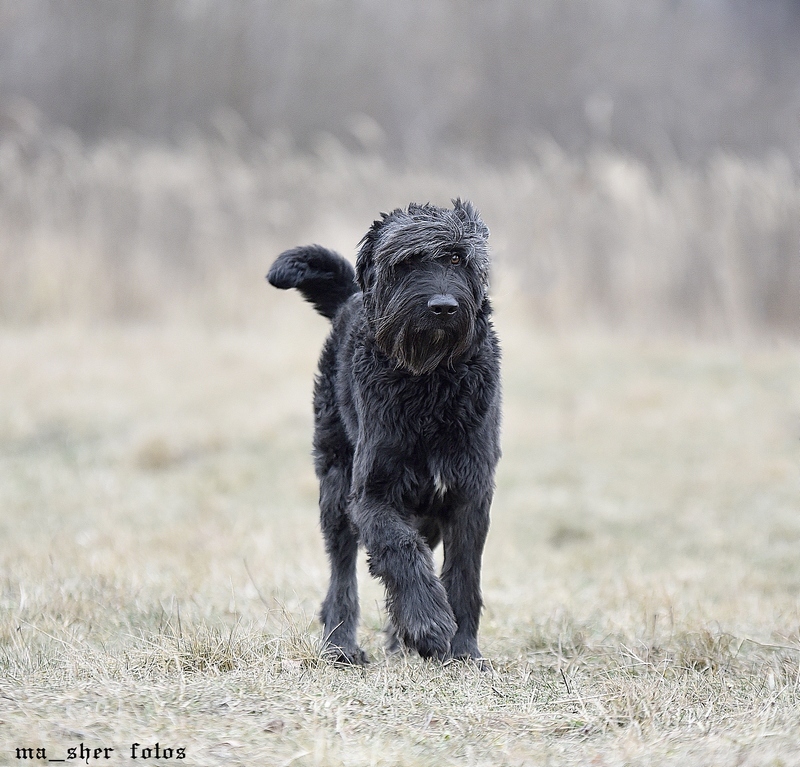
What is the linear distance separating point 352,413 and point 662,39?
65.3ft

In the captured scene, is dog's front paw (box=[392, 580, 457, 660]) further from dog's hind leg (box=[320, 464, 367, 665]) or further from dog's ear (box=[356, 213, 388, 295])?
dog's ear (box=[356, 213, 388, 295])

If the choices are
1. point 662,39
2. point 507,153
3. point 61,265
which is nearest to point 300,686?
point 61,265

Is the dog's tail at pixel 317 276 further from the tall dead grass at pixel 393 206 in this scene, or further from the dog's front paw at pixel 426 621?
the tall dead grass at pixel 393 206

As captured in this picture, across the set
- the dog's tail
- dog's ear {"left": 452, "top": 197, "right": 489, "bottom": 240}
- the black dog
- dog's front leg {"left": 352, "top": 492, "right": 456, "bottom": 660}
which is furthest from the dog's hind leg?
dog's ear {"left": 452, "top": 197, "right": 489, "bottom": 240}

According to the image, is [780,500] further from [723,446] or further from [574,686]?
[574,686]

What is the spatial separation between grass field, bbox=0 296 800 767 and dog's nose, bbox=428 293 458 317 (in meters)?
1.27

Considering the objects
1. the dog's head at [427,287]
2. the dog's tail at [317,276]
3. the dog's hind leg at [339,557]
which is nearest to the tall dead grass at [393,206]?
the dog's tail at [317,276]

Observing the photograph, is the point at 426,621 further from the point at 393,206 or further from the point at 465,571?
the point at 393,206

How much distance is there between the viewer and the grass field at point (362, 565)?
3029mm

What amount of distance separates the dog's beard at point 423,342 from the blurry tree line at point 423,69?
43.5 feet

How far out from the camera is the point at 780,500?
28.3ft

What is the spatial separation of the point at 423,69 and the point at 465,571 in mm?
18651

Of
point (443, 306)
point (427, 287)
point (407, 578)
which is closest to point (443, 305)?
point (443, 306)

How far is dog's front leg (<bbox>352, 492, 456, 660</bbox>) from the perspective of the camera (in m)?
3.69
